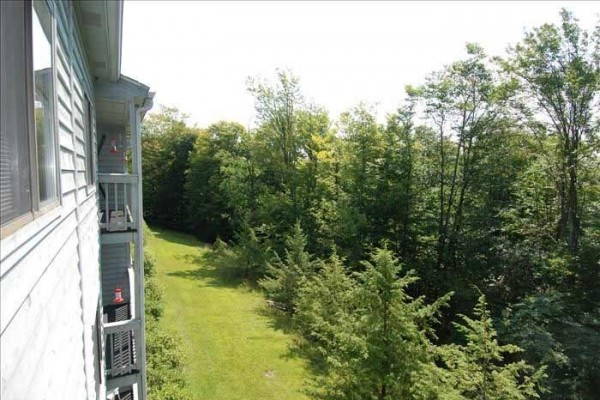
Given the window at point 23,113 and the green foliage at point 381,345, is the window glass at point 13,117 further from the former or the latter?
the green foliage at point 381,345

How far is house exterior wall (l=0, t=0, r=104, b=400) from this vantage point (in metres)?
1.14

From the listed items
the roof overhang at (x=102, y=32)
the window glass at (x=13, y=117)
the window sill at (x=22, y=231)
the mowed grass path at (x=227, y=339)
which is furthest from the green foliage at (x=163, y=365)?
the window glass at (x=13, y=117)

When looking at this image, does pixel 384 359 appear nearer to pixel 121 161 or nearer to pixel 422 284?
pixel 121 161

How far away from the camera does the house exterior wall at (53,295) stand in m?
1.14

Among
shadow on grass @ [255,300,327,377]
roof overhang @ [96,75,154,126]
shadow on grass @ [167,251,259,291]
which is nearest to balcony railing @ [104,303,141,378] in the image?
roof overhang @ [96,75,154,126]

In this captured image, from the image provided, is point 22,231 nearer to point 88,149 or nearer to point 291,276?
point 88,149

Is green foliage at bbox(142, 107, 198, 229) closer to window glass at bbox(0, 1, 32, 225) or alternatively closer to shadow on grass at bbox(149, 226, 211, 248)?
shadow on grass at bbox(149, 226, 211, 248)

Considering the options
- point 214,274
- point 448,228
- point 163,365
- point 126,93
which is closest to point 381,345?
point 163,365

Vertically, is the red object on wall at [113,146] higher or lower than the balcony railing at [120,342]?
higher

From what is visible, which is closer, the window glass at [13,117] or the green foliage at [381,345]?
the window glass at [13,117]

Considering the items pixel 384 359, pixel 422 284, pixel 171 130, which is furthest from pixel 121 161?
pixel 171 130

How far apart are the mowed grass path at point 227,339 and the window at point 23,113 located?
32.3ft

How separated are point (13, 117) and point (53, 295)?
0.94 metres

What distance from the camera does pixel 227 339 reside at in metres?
13.9
